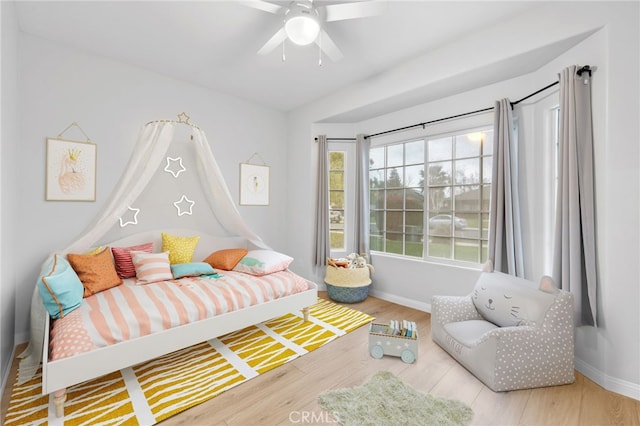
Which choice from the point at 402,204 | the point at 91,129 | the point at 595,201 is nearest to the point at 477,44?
the point at 595,201

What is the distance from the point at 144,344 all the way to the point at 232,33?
2.63 m

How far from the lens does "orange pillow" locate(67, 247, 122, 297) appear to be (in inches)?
93.2

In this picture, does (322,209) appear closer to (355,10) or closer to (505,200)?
(505,200)

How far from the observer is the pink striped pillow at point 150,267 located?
2689mm

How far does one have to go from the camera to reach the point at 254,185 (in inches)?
Result: 165

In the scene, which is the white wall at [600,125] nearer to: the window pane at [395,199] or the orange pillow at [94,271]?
the window pane at [395,199]

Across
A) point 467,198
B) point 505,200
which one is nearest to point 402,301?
point 467,198

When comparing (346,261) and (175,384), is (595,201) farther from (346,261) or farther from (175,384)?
(175,384)

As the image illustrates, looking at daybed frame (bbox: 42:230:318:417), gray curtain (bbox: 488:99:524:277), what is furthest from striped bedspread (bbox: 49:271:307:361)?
gray curtain (bbox: 488:99:524:277)

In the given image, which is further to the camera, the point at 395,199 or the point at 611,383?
the point at 395,199

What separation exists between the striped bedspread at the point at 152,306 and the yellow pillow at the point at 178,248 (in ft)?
1.52

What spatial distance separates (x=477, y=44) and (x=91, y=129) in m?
3.84

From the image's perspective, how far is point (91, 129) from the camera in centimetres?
288

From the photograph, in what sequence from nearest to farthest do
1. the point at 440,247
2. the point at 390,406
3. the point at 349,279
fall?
the point at 390,406
the point at 440,247
the point at 349,279
